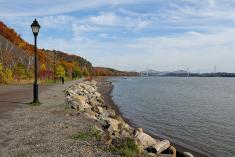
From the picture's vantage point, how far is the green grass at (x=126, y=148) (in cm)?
777

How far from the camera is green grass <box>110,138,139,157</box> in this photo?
7766 mm

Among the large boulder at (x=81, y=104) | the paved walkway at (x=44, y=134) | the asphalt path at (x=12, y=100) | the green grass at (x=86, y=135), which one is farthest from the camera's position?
the large boulder at (x=81, y=104)

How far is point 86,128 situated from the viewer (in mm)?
10734

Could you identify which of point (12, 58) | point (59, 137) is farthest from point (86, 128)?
point (12, 58)

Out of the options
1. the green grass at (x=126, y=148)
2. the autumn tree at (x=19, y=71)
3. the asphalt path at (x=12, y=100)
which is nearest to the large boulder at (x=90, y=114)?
the asphalt path at (x=12, y=100)

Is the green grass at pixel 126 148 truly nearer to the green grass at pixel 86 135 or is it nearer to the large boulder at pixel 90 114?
the green grass at pixel 86 135

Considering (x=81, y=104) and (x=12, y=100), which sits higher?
(x=12, y=100)

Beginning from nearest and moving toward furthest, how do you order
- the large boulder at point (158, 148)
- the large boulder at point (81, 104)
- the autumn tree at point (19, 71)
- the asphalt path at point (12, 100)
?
the large boulder at point (158, 148), the asphalt path at point (12, 100), the large boulder at point (81, 104), the autumn tree at point (19, 71)

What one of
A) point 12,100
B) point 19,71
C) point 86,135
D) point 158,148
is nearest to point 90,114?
point 158,148

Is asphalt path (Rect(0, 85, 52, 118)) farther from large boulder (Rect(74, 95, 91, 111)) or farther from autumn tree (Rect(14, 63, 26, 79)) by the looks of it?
autumn tree (Rect(14, 63, 26, 79))

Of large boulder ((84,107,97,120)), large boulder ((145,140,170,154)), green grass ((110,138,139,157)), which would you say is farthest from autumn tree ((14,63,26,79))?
green grass ((110,138,139,157))

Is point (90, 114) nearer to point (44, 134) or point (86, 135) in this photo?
point (44, 134)

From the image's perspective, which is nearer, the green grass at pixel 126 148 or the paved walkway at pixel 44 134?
the green grass at pixel 126 148

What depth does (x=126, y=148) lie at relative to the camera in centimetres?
820
